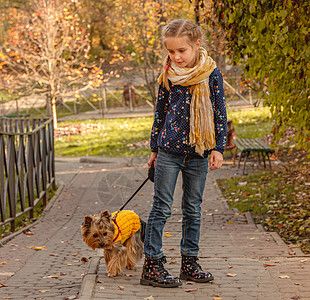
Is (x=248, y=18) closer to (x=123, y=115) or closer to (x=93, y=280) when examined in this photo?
(x=93, y=280)

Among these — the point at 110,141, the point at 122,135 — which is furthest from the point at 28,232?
the point at 122,135

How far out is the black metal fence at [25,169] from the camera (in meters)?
7.29

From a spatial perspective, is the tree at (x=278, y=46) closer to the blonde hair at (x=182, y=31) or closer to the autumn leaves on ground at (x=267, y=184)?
the autumn leaves on ground at (x=267, y=184)

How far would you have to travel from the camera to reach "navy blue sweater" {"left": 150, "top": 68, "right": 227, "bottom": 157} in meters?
4.03

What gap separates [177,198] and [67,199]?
2097mm

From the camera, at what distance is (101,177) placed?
11.8 m

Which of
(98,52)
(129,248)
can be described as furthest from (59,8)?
(129,248)

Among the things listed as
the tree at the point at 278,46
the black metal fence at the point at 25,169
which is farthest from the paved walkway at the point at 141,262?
the tree at the point at 278,46

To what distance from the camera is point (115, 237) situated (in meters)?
4.46

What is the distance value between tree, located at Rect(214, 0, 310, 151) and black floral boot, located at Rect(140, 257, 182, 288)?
103 inches

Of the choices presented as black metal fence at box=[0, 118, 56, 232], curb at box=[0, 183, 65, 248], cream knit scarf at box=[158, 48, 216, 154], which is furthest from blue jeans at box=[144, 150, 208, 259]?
black metal fence at box=[0, 118, 56, 232]

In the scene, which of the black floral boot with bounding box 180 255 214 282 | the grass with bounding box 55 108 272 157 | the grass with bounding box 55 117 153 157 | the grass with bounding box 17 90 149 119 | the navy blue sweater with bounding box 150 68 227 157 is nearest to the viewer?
the navy blue sweater with bounding box 150 68 227 157

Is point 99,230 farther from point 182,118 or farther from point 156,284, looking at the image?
point 182,118

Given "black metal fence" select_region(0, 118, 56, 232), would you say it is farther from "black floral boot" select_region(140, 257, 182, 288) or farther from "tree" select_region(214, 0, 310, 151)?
"black floral boot" select_region(140, 257, 182, 288)
